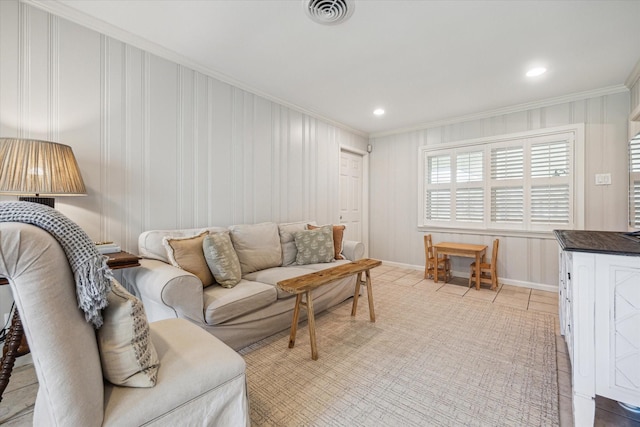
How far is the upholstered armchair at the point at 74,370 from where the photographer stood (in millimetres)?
740

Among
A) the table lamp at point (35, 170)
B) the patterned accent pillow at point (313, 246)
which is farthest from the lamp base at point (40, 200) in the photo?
the patterned accent pillow at point (313, 246)

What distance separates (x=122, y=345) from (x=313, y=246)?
2.27 m

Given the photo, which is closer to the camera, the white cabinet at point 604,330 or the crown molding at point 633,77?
the white cabinet at point 604,330

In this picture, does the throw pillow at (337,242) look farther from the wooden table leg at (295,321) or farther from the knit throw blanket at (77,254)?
the knit throw blanket at (77,254)

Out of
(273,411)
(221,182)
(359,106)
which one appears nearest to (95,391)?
(273,411)

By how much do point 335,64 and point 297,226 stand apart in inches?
72.3

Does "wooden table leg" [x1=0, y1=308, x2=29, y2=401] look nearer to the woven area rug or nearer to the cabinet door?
the woven area rug

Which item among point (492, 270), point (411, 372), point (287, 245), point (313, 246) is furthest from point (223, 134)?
point (492, 270)

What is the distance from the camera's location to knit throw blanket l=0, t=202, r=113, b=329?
32.2 inches

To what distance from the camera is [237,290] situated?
7.13ft

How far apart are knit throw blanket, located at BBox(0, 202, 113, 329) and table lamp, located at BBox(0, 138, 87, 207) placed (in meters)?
0.99

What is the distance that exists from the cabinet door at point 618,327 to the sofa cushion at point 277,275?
1.95m

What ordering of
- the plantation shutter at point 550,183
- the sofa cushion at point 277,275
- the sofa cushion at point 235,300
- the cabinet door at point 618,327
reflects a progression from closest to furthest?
the cabinet door at point 618,327 → the sofa cushion at point 235,300 → the sofa cushion at point 277,275 → the plantation shutter at point 550,183

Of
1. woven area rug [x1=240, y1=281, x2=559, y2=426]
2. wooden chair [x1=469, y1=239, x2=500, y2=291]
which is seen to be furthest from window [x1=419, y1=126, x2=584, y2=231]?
woven area rug [x1=240, y1=281, x2=559, y2=426]
